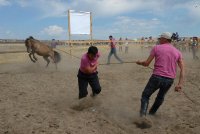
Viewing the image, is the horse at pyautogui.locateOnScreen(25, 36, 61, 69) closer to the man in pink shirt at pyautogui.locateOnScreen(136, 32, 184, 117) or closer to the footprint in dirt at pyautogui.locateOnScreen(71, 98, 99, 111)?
the footprint in dirt at pyautogui.locateOnScreen(71, 98, 99, 111)

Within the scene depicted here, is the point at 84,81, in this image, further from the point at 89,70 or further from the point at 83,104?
the point at 83,104

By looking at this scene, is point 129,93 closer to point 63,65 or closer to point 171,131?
point 171,131

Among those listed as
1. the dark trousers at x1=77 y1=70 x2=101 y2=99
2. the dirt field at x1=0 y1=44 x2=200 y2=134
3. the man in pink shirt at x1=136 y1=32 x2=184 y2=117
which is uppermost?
the man in pink shirt at x1=136 y1=32 x2=184 y2=117

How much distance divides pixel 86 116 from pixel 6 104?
205 cm

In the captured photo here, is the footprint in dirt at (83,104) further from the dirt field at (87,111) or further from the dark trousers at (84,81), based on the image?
the dark trousers at (84,81)

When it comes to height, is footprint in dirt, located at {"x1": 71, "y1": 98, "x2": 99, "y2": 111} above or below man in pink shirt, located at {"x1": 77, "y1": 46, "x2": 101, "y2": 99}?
below

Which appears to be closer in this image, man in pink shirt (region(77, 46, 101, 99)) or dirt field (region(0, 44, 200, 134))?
dirt field (region(0, 44, 200, 134))

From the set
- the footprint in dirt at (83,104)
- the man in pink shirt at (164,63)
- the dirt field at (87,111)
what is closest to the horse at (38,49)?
the dirt field at (87,111)

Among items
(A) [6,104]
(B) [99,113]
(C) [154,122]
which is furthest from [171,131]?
(A) [6,104]

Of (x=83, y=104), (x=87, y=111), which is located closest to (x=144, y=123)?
(x=87, y=111)

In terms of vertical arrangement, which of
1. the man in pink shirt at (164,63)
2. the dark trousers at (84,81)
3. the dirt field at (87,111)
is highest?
the man in pink shirt at (164,63)

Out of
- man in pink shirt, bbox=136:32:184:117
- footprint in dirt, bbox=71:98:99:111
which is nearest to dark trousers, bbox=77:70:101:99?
footprint in dirt, bbox=71:98:99:111

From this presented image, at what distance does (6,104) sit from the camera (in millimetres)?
8320

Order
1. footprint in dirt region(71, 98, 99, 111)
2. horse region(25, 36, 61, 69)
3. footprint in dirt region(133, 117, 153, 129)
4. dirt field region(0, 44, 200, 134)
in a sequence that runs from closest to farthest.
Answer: dirt field region(0, 44, 200, 134) → footprint in dirt region(133, 117, 153, 129) → footprint in dirt region(71, 98, 99, 111) → horse region(25, 36, 61, 69)
